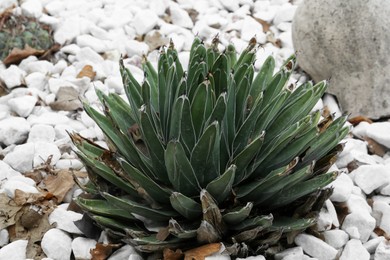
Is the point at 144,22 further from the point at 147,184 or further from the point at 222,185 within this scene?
the point at 222,185

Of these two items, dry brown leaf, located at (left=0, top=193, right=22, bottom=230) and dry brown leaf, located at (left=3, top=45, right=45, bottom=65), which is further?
dry brown leaf, located at (left=3, top=45, right=45, bottom=65)

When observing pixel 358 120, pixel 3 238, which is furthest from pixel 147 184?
pixel 358 120

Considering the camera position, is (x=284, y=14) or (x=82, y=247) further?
(x=284, y=14)

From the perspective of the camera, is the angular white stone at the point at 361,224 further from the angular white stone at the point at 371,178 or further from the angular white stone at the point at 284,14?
the angular white stone at the point at 284,14

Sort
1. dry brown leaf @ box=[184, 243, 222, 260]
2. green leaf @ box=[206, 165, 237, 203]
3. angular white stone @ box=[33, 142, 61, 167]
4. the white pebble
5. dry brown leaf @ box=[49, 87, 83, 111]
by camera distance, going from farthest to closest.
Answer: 1. dry brown leaf @ box=[49, 87, 83, 111]
2. the white pebble
3. angular white stone @ box=[33, 142, 61, 167]
4. dry brown leaf @ box=[184, 243, 222, 260]
5. green leaf @ box=[206, 165, 237, 203]

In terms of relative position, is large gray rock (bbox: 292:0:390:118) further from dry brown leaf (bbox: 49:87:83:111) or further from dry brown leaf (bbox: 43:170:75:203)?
dry brown leaf (bbox: 43:170:75:203)

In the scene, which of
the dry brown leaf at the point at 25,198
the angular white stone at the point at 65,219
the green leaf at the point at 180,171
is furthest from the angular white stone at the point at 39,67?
the green leaf at the point at 180,171

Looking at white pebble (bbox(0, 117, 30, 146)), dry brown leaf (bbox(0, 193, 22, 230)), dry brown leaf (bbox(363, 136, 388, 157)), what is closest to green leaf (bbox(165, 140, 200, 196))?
dry brown leaf (bbox(0, 193, 22, 230))

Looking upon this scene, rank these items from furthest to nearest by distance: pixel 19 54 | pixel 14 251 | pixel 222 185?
1. pixel 19 54
2. pixel 14 251
3. pixel 222 185
